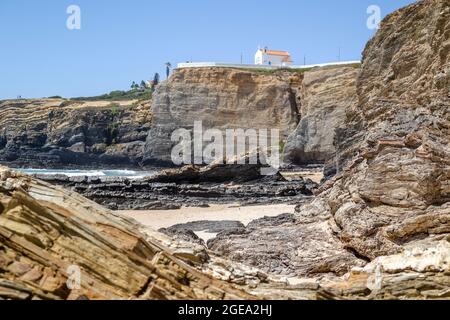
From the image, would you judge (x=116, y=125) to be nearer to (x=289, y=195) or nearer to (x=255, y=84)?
(x=255, y=84)

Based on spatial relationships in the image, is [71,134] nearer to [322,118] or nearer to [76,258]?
[322,118]

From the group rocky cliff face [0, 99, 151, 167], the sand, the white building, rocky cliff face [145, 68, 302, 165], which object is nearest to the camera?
the sand

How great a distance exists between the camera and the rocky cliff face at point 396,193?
333 inches

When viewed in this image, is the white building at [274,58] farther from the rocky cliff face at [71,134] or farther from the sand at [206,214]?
the sand at [206,214]

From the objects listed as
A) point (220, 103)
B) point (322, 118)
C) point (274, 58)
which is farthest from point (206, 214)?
point (274, 58)

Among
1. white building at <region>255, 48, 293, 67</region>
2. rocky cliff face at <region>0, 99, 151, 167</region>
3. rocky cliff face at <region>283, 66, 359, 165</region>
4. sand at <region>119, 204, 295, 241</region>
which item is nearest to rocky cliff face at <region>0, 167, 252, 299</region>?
sand at <region>119, 204, 295, 241</region>

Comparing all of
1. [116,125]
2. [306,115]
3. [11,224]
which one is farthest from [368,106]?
[116,125]

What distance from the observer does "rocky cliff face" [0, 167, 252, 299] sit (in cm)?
481

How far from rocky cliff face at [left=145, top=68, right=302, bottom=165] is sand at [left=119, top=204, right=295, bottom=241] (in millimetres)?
35151

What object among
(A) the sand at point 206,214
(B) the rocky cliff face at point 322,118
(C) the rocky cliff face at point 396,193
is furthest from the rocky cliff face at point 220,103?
(C) the rocky cliff face at point 396,193

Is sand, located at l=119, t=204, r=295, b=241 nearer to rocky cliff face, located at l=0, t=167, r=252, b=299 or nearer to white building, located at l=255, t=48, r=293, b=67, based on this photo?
rocky cliff face, located at l=0, t=167, r=252, b=299

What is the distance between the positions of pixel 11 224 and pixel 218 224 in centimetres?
1211

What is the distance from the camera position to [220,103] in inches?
2331

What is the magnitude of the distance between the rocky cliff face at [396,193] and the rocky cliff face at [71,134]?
49158mm
